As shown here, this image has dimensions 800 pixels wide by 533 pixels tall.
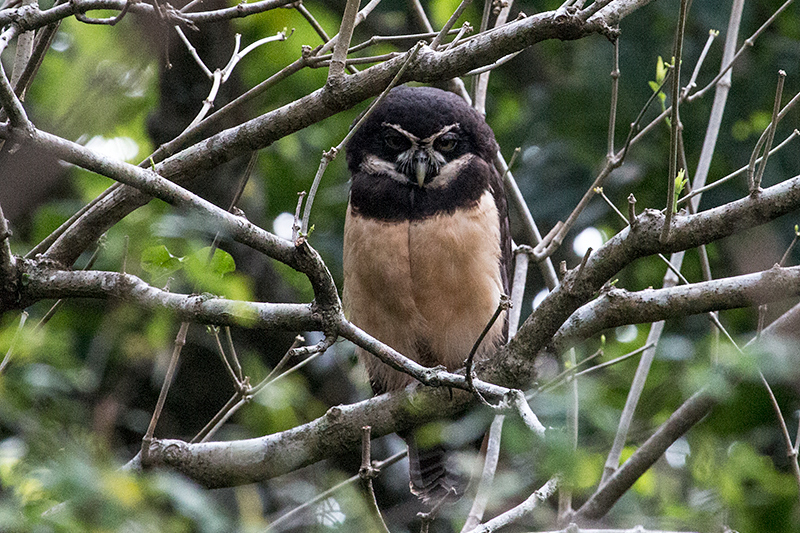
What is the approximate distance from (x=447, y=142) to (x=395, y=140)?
0.26 meters

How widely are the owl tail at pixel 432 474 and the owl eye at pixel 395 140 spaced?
151 cm

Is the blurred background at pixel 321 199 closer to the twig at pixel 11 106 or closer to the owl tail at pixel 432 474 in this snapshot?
the owl tail at pixel 432 474

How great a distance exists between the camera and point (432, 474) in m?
4.81

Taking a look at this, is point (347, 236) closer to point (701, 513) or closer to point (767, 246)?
point (767, 246)

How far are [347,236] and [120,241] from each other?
1.26 meters

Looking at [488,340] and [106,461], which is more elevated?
[488,340]

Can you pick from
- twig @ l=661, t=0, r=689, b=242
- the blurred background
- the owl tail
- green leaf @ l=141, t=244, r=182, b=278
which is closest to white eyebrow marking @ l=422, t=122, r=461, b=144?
the blurred background

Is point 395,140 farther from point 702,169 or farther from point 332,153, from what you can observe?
point 332,153

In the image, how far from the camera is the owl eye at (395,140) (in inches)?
175

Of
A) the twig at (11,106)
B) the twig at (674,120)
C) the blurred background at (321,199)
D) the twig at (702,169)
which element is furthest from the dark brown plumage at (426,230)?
the twig at (11,106)

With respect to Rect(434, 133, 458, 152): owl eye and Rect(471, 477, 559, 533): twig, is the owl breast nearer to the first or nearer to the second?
Rect(434, 133, 458, 152): owl eye

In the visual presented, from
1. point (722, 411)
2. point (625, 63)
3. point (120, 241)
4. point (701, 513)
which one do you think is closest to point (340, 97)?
point (120, 241)

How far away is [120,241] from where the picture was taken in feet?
11.5

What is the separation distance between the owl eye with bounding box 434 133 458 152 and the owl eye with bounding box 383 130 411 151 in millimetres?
152
